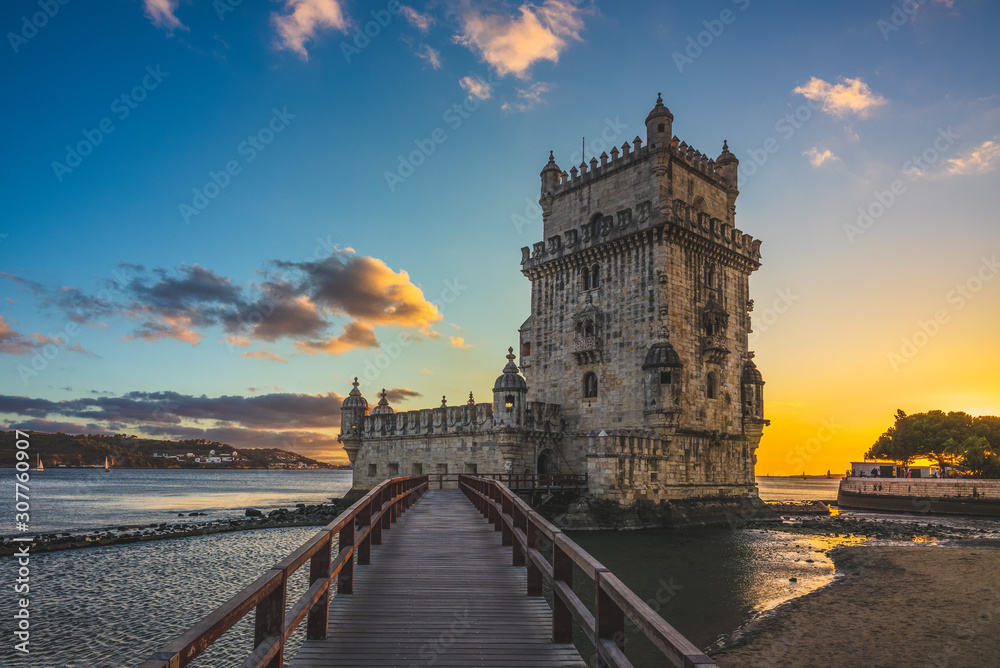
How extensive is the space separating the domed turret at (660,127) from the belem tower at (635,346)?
0.06 meters

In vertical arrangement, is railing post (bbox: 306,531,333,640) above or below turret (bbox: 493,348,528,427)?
below

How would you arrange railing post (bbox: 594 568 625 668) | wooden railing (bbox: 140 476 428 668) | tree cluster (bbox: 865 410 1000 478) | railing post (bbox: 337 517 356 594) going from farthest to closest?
tree cluster (bbox: 865 410 1000 478), railing post (bbox: 337 517 356 594), railing post (bbox: 594 568 625 668), wooden railing (bbox: 140 476 428 668)

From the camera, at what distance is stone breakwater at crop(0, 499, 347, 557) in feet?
90.9

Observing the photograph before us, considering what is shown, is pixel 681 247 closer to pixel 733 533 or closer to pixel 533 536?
pixel 733 533

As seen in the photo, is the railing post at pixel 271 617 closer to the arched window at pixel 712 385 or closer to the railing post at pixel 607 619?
the railing post at pixel 607 619

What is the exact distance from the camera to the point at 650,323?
104ft

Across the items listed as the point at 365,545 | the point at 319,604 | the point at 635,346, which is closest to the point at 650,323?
the point at 635,346

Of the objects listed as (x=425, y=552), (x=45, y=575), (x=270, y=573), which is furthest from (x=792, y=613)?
(x=45, y=575)

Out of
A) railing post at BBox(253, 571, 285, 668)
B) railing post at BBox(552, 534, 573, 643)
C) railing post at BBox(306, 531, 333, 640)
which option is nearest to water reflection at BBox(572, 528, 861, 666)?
railing post at BBox(552, 534, 573, 643)

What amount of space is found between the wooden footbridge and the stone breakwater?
13420mm

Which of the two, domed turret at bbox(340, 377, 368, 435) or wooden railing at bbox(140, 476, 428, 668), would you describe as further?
domed turret at bbox(340, 377, 368, 435)

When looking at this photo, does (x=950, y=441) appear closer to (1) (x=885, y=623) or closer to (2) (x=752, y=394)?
(2) (x=752, y=394)

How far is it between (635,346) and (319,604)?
27.4 metres

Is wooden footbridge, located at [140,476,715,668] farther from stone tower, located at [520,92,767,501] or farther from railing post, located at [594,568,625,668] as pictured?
stone tower, located at [520,92,767,501]
